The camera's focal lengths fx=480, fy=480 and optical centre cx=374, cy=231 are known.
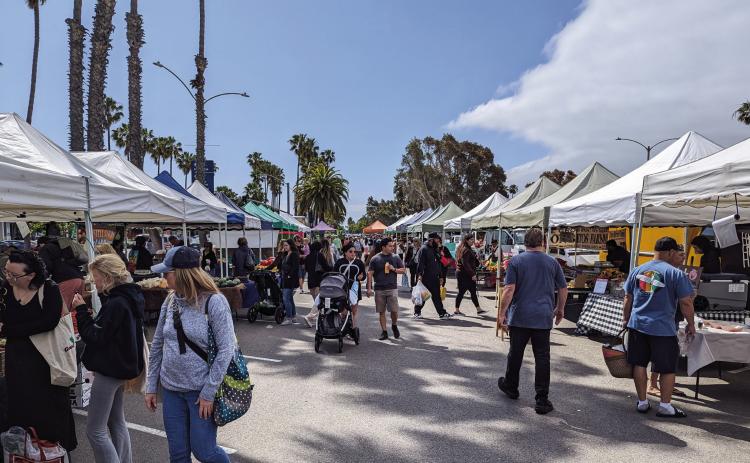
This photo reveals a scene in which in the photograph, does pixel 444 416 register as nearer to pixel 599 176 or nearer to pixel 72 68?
pixel 599 176

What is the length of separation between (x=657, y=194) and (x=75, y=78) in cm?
1773

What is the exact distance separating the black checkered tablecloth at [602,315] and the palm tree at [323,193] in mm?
48877

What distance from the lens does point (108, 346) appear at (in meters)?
3.15

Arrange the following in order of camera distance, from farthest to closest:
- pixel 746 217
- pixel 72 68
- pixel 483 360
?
pixel 72 68 < pixel 746 217 < pixel 483 360

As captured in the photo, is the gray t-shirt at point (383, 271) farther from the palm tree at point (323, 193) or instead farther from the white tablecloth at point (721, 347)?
the palm tree at point (323, 193)

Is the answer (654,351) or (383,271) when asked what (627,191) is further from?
(383,271)

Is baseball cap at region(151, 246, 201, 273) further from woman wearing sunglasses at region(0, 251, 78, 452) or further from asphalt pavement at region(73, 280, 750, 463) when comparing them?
asphalt pavement at region(73, 280, 750, 463)

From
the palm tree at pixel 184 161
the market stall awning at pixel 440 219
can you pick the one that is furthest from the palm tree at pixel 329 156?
the market stall awning at pixel 440 219

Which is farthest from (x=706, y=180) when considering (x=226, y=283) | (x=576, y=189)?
(x=226, y=283)

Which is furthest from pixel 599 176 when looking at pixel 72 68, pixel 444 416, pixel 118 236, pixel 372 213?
pixel 372 213

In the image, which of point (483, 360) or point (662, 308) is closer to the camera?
point (662, 308)

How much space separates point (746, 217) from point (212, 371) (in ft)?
32.4

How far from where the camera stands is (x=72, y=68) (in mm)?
16281

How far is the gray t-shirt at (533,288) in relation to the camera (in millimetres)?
5030
